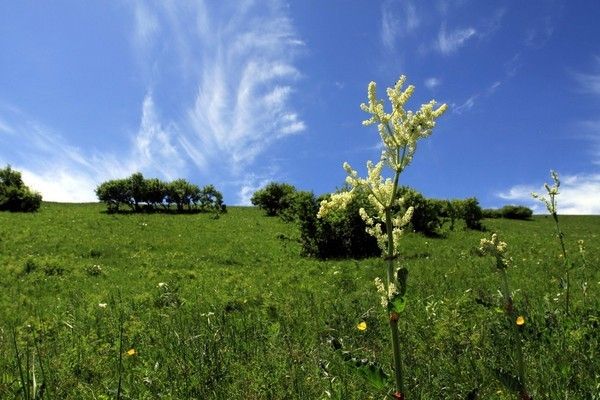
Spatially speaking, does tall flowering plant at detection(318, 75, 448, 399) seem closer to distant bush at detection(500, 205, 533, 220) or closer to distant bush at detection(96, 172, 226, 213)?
distant bush at detection(96, 172, 226, 213)

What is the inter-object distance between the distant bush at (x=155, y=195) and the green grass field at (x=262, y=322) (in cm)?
2982

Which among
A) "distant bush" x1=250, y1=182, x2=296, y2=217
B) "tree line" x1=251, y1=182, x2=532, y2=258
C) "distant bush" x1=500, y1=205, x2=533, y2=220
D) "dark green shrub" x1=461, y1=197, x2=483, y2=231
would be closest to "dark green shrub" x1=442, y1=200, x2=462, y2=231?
"dark green shrub" x1=461, y1=197, x2=483, y2=231

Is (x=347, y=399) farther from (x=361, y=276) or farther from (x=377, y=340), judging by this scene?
(x=361, y=276)

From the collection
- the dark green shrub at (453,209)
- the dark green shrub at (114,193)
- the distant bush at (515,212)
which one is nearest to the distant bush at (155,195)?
the dark green shrub at (114,193)

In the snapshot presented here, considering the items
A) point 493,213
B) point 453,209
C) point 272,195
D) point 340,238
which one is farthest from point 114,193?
point 493,213

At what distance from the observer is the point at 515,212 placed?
68.9m

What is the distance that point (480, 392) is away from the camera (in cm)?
502

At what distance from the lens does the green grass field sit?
17.1ft

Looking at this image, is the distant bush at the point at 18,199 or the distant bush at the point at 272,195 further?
the distant bush at the point at 272,195

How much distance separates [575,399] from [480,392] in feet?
3.11

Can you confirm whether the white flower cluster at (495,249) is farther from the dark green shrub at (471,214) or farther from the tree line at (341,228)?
the dark green shrub at (471,214)

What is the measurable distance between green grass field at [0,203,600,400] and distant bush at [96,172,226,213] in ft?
97.8

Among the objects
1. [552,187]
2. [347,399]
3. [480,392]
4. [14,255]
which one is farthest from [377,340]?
[14,255]

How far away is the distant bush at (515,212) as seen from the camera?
6856 cm
